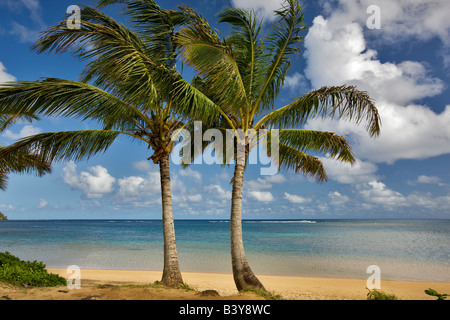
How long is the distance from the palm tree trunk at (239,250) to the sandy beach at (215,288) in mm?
579

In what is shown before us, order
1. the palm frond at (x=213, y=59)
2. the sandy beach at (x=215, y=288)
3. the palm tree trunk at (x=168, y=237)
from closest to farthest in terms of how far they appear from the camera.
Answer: the sandy beach at (x=215, y=288), the palm frond at (x=213, y=59), the palm tree trunk at (x=168, y=237)

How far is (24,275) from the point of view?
7277mm

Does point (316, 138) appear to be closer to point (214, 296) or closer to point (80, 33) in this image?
point (214, 296)

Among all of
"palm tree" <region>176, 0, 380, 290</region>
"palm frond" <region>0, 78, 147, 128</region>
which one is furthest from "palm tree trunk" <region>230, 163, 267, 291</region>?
"palm frond" <region>0, 78, 147, 128</region>

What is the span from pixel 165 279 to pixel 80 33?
20.3 feet

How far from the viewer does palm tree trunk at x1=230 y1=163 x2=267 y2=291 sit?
789 cm

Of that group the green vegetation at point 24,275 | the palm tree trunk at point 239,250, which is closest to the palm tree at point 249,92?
the palm tree trunk at point 239,250

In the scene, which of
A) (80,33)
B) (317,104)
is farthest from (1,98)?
(317,104)

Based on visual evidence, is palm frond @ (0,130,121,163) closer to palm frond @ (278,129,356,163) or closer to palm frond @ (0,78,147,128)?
palm frond @ (0,78,147,128)

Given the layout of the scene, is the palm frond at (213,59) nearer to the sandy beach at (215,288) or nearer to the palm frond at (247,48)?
the palm frond at (247,48)

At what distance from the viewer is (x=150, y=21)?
831 centimetres

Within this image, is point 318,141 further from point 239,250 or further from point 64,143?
point 64,143

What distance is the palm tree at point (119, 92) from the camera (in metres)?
6.57

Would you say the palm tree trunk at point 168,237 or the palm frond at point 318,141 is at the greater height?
the palm frond at point 318,141
